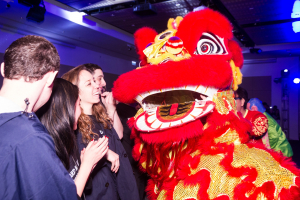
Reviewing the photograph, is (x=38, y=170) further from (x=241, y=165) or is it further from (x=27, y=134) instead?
(x=241, y=165)

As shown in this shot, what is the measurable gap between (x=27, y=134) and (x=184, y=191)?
685 mm

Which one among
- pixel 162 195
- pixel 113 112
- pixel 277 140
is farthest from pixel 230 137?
pixel 277 140

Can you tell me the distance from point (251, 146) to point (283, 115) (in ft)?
27.7

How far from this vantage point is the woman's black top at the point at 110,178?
1377mm

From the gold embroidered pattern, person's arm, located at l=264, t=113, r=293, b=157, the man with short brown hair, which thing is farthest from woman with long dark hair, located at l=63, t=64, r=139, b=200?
person's arm, located at l=264, t=113, r=293, b=157

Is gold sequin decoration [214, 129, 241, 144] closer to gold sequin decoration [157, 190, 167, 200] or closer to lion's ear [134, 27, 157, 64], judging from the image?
gold sequin decoration [157, 190, 167, 200]

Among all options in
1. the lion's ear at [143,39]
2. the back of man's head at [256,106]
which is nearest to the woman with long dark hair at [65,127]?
the lion's ear at [143,39]

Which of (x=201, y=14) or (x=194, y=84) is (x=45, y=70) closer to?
(x=194, y=84)

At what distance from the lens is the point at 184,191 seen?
3.21 ft

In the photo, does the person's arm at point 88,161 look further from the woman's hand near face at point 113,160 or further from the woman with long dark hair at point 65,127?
the woman's hand near face at point 113,160

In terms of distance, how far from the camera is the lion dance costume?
2.94 ft

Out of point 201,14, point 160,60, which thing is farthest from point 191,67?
point 201,14

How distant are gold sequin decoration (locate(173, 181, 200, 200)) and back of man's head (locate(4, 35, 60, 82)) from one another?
75cm

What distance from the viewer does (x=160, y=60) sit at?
106 centimetres
